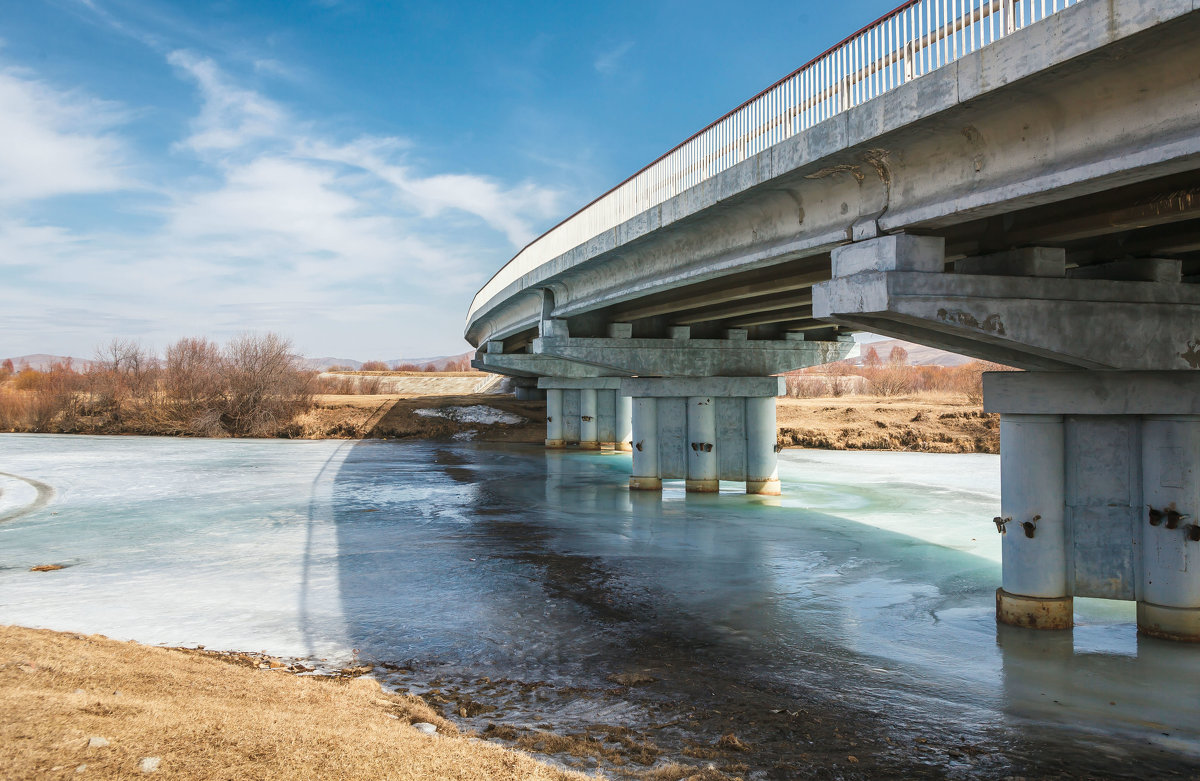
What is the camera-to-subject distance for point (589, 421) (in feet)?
137

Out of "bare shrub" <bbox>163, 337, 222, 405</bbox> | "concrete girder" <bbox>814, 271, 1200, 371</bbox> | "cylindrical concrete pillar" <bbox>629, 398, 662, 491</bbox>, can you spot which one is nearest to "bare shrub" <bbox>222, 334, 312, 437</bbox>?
"bare shrub" <bbox>163, 337, 222, 405</bbox>

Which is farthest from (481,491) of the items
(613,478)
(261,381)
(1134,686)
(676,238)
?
(261,381)

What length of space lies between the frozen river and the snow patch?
1053 inches

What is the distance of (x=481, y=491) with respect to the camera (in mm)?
25422

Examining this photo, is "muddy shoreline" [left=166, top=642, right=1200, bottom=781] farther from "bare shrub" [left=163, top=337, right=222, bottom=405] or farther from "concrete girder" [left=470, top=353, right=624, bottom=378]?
"bare shrub" [left=163, top=337, right=222, bottom=405]

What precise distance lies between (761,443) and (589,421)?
19.0m

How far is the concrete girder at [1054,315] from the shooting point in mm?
9570

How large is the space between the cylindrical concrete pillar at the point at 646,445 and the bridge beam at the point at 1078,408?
14.2m

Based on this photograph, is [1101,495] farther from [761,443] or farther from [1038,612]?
[761,443]

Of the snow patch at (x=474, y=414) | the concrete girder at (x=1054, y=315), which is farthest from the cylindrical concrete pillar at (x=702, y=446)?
the snow patch at (x=474, y=414)

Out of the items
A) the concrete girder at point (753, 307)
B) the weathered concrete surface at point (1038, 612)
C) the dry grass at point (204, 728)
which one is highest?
the concrete girder at point (753, 307)

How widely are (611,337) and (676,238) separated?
884cm

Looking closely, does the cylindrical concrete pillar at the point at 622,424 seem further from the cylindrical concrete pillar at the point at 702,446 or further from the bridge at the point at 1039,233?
the bridge at the point at 1039,233

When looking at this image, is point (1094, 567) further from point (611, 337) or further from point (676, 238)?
point (611, 337)
